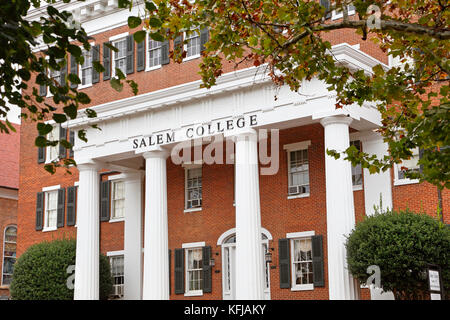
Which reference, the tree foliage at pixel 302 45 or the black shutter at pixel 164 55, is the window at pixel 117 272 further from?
the tree foliage at pixel 302 45

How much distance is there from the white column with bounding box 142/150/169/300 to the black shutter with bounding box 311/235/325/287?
5.37 metres

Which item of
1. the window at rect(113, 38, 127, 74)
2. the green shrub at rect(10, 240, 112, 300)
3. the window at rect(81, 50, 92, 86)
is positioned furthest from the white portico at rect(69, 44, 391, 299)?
the window at rect(81, 50, 92, 86)

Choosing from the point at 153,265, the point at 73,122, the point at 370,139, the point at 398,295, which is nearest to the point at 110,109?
the point at 73,122

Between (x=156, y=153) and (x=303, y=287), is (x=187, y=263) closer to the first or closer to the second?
(x=156, y=153)

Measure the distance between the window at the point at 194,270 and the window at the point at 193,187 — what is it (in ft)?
6.32

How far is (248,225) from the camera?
24.0 metres

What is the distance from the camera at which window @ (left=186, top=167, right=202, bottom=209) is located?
30.0 metres

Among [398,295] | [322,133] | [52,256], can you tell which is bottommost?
[398,295]

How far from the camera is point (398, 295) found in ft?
72.2

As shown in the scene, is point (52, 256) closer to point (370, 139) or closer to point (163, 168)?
point (163, 168)

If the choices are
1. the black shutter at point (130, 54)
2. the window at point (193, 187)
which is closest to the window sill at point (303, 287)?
the window at point (193, 187)

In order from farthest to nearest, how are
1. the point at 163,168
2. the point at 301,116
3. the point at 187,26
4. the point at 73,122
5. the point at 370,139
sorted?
the point at 73,122 → the point at 163,168 → the point at 370,139 → the point at 301,116 → the point at 187,26

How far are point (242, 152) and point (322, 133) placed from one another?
3711 mm

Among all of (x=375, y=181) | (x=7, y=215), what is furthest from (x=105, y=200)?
(x=7, y=215)
